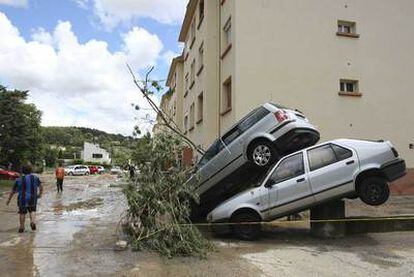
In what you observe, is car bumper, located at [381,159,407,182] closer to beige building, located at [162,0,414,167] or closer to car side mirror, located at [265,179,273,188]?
car side mirror, located at [265,179,273,188]

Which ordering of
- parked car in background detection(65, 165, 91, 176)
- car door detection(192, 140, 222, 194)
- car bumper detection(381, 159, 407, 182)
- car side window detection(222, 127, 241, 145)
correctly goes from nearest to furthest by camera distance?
car bumper detection(381, 159, 407, 182) → car door detection(192, 140, 222, 194) → car side window detection(222, 127, 241, 145) → parked car in background detection(65, 165, 91, 176)

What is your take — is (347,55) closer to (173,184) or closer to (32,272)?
(173,184)

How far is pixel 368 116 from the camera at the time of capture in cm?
1992

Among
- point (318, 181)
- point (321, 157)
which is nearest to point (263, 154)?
point (321, 157)

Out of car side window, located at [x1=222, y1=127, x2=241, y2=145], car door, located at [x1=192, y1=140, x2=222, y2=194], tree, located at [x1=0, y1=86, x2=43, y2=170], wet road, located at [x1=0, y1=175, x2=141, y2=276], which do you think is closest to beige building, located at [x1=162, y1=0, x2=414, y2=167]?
car side window, located at [x1=222, y1=127, x2=241, y2=145]

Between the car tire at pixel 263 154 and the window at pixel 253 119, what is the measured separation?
2.02 ft

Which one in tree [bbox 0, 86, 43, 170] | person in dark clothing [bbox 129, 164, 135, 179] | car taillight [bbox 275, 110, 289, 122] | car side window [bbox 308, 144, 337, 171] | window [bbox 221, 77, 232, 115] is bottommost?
person in dark clothing [bbox 129, 164, 135, 179]

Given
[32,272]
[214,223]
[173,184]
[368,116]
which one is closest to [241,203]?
[214,223]

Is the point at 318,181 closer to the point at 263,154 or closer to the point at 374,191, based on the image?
the point at 374,191

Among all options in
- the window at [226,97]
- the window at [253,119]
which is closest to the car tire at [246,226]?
the window at [253,119]

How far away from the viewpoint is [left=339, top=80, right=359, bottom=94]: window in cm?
1989

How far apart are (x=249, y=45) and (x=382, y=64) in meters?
5.77

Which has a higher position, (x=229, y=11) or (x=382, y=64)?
(x=229, y=11)

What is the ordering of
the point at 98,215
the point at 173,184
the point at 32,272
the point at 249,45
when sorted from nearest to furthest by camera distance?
the point at 32,272, the point at 173,184, the point at 98,215, the point at 249,45
